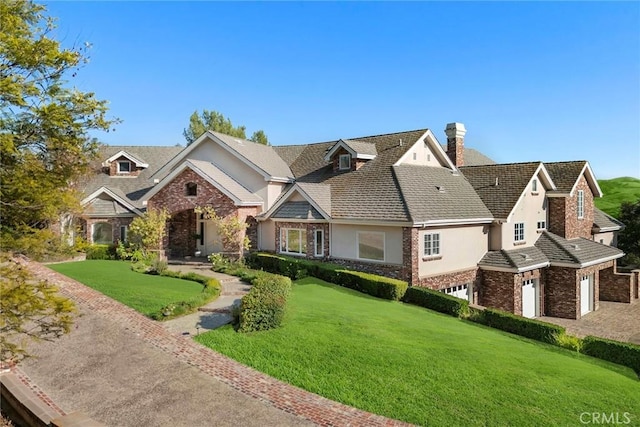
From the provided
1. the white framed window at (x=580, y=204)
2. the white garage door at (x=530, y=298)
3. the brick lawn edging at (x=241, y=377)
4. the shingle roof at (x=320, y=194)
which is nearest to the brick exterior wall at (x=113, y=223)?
the shingle roof at (x=320, y=194)

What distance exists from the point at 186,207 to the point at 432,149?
1707 centimetres

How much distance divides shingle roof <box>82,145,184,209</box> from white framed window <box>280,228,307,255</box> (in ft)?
39.7

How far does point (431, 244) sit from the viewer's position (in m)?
22.6

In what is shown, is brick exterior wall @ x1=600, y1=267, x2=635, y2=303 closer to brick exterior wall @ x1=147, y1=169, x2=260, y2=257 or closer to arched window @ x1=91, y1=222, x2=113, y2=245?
brick exterior wall @ x1=147, y1=169, x2=260, y2=257

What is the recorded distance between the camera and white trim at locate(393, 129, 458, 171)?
2675 cm

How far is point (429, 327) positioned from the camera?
15.6 metres

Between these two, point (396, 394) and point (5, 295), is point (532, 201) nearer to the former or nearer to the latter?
point (396, 394)

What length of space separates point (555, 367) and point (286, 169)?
24167mm

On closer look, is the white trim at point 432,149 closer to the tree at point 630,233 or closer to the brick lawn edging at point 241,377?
the brick lawn edging at point 241,377

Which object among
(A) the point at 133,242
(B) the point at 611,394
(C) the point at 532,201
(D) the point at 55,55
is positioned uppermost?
(D) the point at 55,55

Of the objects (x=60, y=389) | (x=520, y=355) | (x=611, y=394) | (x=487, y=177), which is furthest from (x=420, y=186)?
(x=60, y=389)

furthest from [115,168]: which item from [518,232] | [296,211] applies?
[518,232]

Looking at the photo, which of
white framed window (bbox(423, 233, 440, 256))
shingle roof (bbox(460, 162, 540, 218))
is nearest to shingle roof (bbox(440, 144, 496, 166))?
shingle roof (bbox(460, 162, 540, 218))

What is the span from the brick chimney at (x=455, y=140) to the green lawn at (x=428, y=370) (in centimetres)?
1825
